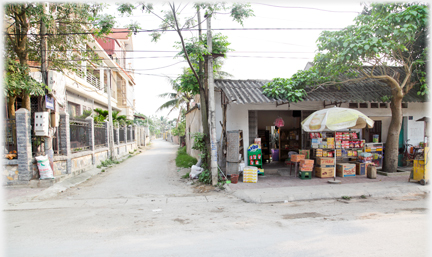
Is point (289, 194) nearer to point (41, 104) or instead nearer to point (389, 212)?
point (389, 212)

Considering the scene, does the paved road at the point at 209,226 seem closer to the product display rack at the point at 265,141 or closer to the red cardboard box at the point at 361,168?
the red cardboard box at the point at 361,168

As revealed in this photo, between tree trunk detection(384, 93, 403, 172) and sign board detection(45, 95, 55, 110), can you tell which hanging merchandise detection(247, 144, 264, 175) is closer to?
tree trunk detection(384, 93, 403, 172)

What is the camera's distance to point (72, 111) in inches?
662

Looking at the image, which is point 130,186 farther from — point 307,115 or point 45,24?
point 307,115

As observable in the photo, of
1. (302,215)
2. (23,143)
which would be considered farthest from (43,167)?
(302,215)

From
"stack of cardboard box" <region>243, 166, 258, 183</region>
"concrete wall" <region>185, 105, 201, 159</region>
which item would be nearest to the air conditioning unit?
"concrete wall" <region>185, 105, 201, 159</region>

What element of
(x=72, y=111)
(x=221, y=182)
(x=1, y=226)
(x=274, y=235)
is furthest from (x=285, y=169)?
(x=72, y=111)

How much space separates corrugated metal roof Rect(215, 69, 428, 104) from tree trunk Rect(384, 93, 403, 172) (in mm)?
595

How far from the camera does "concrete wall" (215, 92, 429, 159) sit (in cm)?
975

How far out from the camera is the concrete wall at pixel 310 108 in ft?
32.0

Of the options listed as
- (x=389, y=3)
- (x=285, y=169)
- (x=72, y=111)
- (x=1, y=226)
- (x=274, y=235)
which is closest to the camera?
(x=274, y=235)

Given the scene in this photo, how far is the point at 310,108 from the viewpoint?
416 inches

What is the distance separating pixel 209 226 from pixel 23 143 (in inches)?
294

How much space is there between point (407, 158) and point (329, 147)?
4783 mm
